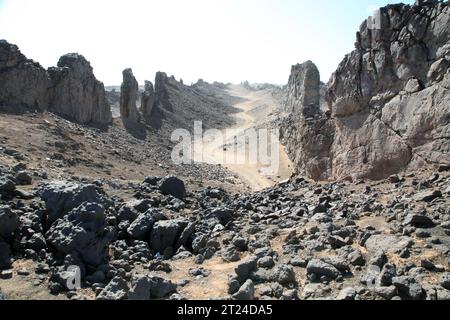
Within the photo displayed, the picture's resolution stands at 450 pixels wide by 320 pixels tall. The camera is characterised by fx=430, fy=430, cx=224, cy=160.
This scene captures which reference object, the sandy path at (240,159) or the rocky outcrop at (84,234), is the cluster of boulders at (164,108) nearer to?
the sandy path at (240,159)

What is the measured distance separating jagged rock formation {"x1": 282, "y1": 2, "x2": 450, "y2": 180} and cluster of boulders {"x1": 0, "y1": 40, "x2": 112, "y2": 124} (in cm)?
2804

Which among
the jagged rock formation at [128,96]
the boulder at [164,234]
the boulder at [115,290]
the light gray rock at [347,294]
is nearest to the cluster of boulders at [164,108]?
the jagged rock formation at [128,96]

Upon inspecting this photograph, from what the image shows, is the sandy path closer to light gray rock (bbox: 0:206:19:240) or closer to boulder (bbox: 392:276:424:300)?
light gray rock (bbox: 0:206:19:240)

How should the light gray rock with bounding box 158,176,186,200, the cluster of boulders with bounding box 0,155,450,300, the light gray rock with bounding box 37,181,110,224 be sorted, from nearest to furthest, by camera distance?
the cluster of boulders with bounding box 0,155,450,300
the light gray rock with bounding box 37,181,110,224
the light gray rock with bounding box 158,176,186,200

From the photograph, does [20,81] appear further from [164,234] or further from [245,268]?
[245,268]

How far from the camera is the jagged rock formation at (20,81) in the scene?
37.2 meters

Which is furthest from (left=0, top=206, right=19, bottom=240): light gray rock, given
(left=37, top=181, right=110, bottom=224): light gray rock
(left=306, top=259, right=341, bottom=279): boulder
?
(left=306, top=259, right=341, bottom=279): boulder

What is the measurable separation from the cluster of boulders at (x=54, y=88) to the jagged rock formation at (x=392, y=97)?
92.0 feet

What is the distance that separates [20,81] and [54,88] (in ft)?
13.7

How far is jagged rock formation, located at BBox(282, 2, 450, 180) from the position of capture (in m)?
16.9

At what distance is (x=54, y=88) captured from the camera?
4203 cm

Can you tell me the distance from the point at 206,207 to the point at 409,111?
9647 mm

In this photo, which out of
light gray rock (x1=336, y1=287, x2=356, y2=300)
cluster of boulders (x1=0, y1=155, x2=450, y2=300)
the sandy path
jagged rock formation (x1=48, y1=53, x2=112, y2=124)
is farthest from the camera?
the sandy path

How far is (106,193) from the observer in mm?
18641
